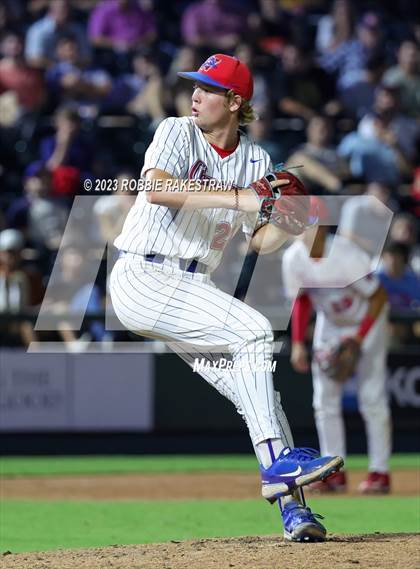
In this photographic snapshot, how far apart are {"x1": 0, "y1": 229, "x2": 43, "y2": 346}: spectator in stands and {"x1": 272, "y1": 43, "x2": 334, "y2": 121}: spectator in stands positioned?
14.5ft

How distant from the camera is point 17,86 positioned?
13.2m

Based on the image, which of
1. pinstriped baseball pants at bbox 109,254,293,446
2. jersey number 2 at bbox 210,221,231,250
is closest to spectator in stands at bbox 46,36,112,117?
jersey number 2 at bbox 210,221,231,250

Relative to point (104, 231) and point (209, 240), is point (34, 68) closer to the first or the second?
point (104, 231)

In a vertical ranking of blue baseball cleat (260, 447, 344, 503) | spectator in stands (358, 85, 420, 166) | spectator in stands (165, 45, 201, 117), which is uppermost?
spectator in stands (165, 45, 201, 117)

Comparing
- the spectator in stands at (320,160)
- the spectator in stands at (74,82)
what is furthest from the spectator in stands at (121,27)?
the spectator in stands at (320,160)

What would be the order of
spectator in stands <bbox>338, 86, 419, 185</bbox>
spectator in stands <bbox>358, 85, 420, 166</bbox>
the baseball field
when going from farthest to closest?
1. spectator in stands <bbox>358, 85, 420, 166</bbox>
2. spectator in stands <bbox>338, 86, 419, 185</bbox>
3. the baseball field

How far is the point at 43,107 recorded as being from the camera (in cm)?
1344

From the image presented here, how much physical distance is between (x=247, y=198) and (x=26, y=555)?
195 centimetres

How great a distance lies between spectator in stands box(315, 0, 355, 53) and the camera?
15016mm

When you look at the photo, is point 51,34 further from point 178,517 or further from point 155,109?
point 178,517

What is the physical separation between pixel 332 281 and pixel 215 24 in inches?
260

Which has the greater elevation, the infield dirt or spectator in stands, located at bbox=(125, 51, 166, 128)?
spectator in stands, located at bbox=(125, 51, 166, 128)

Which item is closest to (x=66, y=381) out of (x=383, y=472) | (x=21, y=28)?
(x=383, y=472)

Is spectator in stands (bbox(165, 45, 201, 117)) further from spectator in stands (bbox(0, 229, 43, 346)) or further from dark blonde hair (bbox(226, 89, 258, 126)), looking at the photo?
dark blonde hair (bbox(226, 89, 258, 126))
